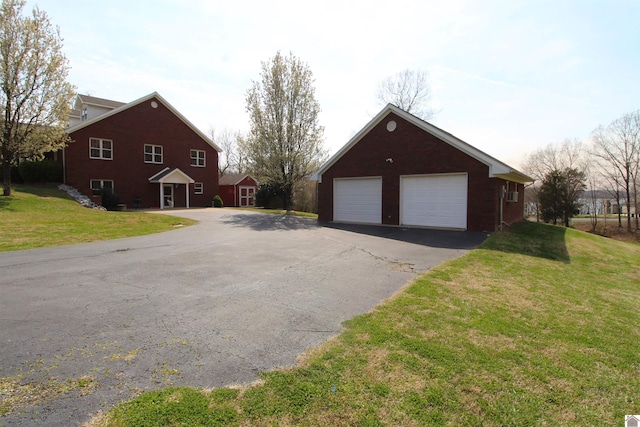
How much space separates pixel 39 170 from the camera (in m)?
23.6

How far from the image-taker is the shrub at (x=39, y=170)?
2352 cm

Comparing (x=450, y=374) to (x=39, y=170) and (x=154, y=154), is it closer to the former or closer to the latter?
(x=39, y=170)

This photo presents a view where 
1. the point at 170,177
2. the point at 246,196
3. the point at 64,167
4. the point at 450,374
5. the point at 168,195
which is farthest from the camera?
the point at 246,196

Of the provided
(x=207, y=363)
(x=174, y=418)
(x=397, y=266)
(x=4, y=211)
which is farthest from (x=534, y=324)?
(x=4, y=211)

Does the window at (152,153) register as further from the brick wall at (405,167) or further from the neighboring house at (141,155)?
the brick wall at (405,167)

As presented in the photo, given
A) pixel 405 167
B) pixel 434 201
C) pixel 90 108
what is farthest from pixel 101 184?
pixel 434 201

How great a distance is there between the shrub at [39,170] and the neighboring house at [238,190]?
1591 centimetres

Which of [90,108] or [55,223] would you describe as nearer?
[55,223]

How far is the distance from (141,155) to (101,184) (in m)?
3.73

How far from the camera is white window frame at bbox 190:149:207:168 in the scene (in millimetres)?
31175

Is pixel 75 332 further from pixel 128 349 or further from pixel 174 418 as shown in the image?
pixel 174 418

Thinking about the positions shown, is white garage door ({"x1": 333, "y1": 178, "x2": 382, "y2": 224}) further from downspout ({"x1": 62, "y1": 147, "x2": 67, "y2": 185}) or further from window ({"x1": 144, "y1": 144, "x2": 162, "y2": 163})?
downspout ({"x1": 62, "y1": 147, "x2": 67, "y2": 185})

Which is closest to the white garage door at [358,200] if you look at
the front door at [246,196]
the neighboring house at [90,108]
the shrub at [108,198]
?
the shrub at [108,198]

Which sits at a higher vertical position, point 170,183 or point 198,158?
point 198,158
